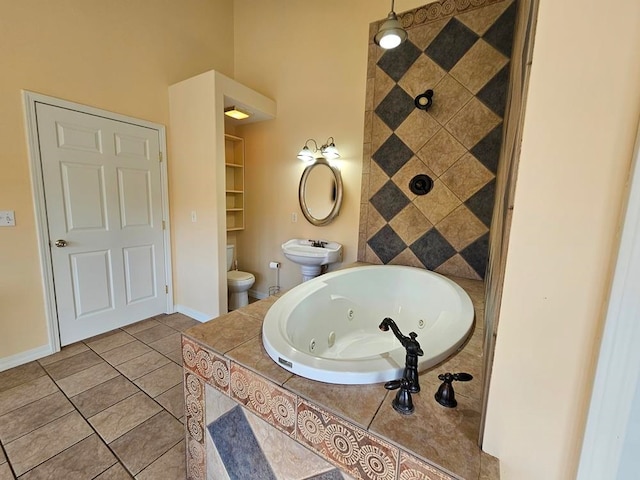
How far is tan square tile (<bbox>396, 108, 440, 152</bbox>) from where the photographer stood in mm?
2346

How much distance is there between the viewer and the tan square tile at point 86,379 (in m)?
1.88

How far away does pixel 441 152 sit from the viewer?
2318 mm

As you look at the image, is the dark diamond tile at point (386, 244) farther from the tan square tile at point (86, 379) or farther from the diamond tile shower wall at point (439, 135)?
the tan square tile at point (86, 379)

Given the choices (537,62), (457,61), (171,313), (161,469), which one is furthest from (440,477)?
(171,313)

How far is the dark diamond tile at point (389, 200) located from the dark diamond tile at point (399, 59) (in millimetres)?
976

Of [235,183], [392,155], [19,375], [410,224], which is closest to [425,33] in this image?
[392,155]

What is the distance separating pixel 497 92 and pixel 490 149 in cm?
42

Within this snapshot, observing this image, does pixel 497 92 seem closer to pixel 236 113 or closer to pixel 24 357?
pixel 236 113

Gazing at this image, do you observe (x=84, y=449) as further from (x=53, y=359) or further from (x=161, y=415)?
(x=53, y=359)

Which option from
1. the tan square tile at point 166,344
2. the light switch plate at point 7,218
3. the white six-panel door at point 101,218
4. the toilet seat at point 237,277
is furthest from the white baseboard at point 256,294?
the light switch plate at point 7,218

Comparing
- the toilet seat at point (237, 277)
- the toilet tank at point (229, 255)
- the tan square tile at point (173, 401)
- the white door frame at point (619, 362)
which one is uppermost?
the white door frame at point (619, 362)

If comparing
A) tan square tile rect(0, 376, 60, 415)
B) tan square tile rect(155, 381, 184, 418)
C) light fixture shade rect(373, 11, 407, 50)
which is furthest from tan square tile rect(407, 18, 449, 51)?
tan square tile rect(0, 376, 60, 415)

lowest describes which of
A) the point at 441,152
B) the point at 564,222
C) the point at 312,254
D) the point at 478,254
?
the point at 312,254

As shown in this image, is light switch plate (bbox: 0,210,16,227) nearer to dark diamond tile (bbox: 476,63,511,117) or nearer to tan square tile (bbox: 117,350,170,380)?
tan square tile (bbox: 117,350,170,380)
